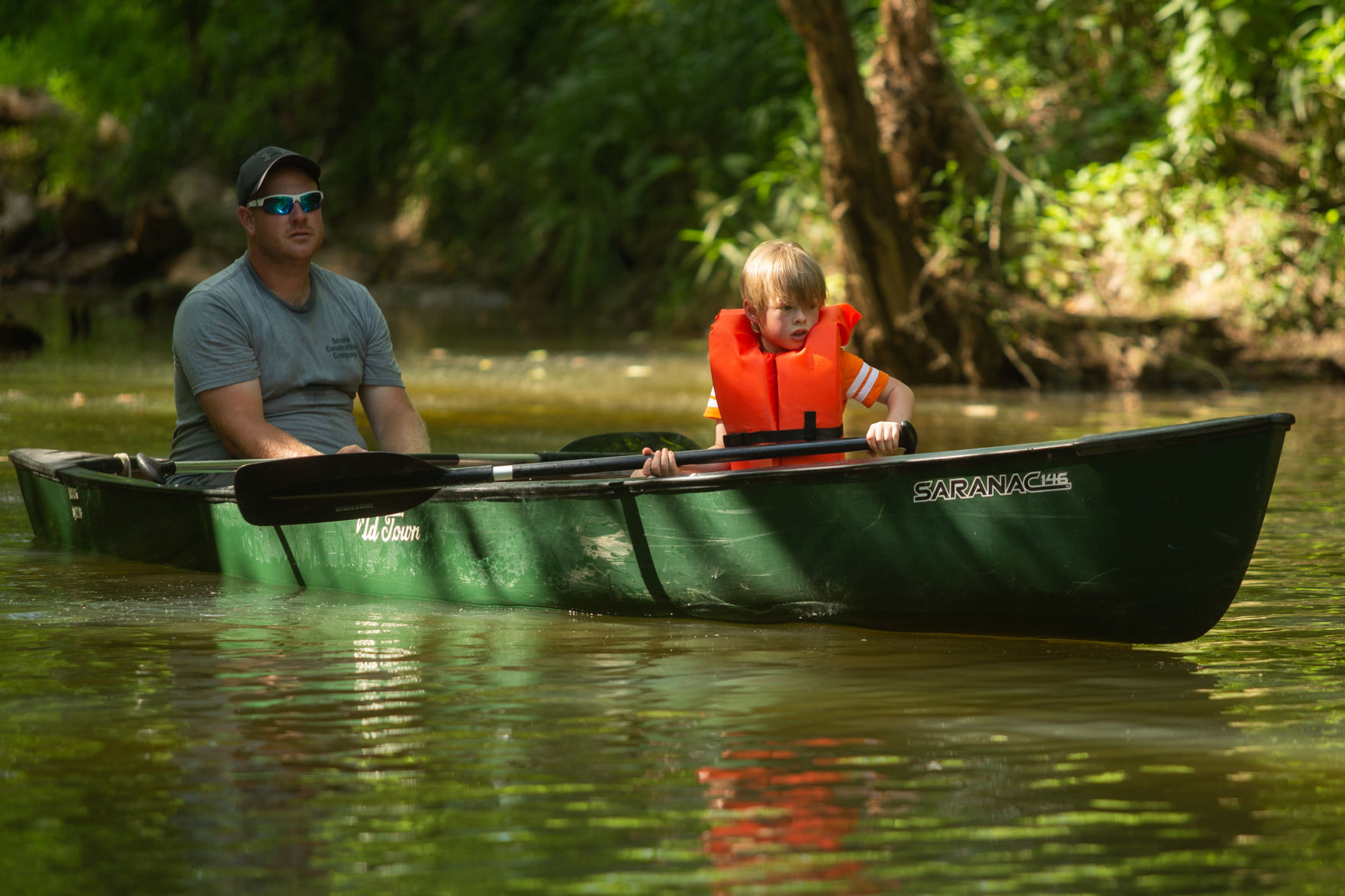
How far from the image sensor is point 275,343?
504cm

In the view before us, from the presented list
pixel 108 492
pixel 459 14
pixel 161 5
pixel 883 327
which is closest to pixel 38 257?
pixel 161 5

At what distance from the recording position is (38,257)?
24.2 meters

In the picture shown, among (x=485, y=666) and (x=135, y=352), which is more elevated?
(x=135, y=352)

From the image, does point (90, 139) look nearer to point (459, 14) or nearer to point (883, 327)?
point (459, 14)

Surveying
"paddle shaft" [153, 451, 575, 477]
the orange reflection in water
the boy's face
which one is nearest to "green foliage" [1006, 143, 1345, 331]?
"paddle shaft" [153, 451, 575, 477]

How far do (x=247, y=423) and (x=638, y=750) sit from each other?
2251mm

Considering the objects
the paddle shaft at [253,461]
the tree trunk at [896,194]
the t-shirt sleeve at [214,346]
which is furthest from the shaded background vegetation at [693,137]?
the t-shirt sleeve at [214,346]

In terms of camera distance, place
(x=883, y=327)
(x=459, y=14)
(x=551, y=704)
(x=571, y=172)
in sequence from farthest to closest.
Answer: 1. (x=459, y=14)
2. (x=571, y=172)
3. (x=883, y=327)
4. (x=551, y=704)

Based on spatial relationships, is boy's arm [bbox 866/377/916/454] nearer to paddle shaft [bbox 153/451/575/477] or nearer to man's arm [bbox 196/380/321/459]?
paddle shaft [bbox 153/451/575/477]

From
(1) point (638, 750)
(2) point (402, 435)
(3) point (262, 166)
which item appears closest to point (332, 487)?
(2) point (402, 435)

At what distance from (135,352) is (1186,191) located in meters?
8.18

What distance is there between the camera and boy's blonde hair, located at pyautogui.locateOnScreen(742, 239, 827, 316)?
4.27m

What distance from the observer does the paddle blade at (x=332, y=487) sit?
15.3ft

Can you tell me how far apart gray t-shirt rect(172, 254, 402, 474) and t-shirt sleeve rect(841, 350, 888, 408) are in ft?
4.95
